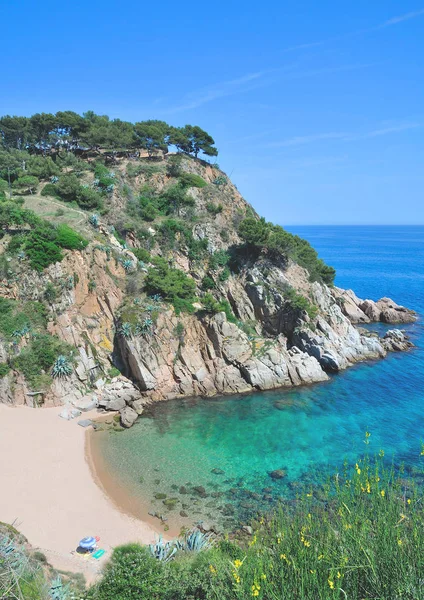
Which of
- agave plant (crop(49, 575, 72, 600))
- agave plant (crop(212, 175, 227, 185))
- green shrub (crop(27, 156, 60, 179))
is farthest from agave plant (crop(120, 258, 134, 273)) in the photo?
agave plant (crop(49, 575, 72, 600))

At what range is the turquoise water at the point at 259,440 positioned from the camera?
21.7 m

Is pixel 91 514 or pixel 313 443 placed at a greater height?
Result: pixel 313 443

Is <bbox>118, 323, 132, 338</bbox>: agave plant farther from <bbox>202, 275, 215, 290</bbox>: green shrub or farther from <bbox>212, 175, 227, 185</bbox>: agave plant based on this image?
<bbox>212, 175, 227, 185</bbox>: agave plant

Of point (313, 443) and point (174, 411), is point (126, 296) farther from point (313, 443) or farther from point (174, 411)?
point (313, 443)

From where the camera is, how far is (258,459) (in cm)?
2502

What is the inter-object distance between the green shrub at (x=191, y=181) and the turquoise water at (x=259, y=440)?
3040 cm

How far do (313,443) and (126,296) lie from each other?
2151cm

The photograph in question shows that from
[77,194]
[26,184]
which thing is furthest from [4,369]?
[26,184]

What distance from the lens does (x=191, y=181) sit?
50.7 meters

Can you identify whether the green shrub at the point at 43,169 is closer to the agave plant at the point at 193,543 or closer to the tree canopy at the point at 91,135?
the tree canopy at the point at 91,135

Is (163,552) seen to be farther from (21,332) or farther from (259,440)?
(21,332)

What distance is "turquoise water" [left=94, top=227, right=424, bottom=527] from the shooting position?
21719 mm

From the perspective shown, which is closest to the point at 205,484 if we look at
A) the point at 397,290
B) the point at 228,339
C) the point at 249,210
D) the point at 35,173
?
the point at 228,339

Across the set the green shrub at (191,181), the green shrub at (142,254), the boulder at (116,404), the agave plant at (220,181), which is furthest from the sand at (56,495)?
the agave plant at (220,181)
